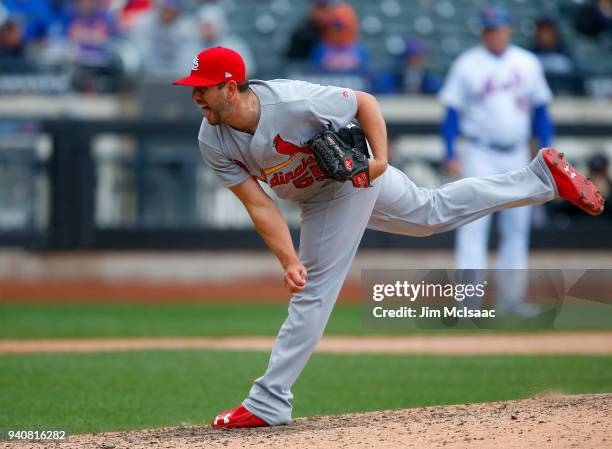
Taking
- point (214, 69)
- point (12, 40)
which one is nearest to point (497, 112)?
point (214, 69)

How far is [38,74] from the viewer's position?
13.1 metres

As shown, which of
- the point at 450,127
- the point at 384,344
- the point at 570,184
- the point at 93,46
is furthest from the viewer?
the point at 93,46

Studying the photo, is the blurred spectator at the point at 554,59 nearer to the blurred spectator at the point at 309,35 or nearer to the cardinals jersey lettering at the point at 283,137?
the blurred spectator at the point at 309,35

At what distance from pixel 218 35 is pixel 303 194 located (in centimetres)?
956

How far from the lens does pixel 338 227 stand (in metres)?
5.17

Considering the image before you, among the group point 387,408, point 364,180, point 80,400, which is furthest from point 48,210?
point 364,180

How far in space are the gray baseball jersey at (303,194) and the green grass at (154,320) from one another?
11.9 ft

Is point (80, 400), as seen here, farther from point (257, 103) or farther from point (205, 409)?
point (257, 103)

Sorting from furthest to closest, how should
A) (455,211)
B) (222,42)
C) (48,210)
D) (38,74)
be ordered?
(222,42) → (38,74) → (48,210) → (455,211)

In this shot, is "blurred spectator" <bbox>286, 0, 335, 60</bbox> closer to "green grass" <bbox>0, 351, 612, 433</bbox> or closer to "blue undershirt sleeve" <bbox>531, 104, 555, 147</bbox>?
"blue undershirt sleeve" <bbox>531, 104, 555, 147</bbox>

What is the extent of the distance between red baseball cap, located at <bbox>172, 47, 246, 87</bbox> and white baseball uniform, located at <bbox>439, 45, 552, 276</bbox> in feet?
16.3

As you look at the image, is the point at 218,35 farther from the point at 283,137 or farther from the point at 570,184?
the point at 283,137

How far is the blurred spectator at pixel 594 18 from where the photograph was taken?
50.8 feet

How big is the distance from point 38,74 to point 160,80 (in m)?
1.56
